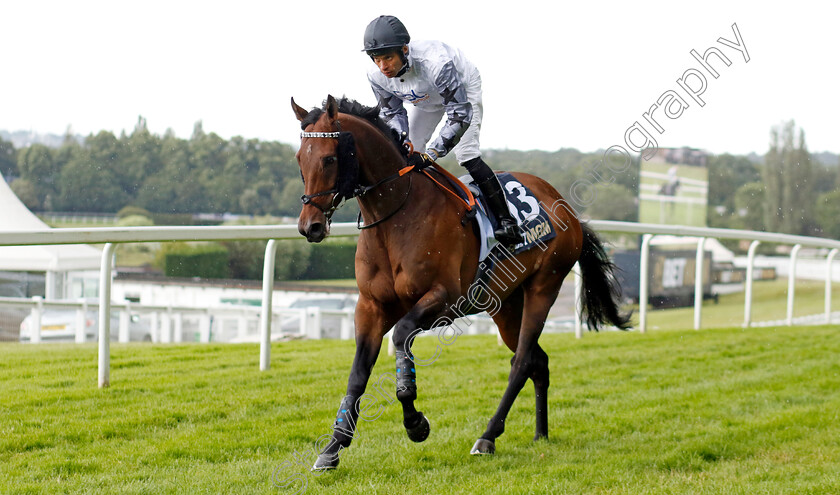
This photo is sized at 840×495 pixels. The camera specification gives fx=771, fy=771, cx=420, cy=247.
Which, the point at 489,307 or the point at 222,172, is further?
the point at 222,172

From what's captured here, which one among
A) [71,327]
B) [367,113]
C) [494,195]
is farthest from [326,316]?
[367,113]

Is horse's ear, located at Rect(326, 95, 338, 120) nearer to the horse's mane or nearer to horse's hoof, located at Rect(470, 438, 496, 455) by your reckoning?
the horse's mane

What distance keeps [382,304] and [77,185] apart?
567 inches

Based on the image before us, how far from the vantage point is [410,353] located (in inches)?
130

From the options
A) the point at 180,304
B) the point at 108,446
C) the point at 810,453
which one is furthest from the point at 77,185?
the point at 810,453

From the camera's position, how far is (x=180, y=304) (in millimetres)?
10914

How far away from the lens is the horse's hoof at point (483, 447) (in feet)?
12.2

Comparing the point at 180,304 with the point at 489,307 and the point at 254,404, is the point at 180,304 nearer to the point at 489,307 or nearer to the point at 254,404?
the point at 254,404

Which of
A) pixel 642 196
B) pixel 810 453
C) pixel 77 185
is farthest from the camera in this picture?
pixel 642 196

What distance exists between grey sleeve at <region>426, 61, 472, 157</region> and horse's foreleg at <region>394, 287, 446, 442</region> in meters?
0.74

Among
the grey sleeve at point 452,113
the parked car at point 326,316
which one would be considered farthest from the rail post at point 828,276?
the grey sleeve at point 452,113

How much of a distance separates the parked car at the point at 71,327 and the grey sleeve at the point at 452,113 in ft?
20.1

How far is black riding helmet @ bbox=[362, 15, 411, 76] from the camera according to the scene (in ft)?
11.3

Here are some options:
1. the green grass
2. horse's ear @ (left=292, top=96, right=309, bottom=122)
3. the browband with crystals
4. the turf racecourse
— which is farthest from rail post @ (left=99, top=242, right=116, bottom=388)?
the green grass
